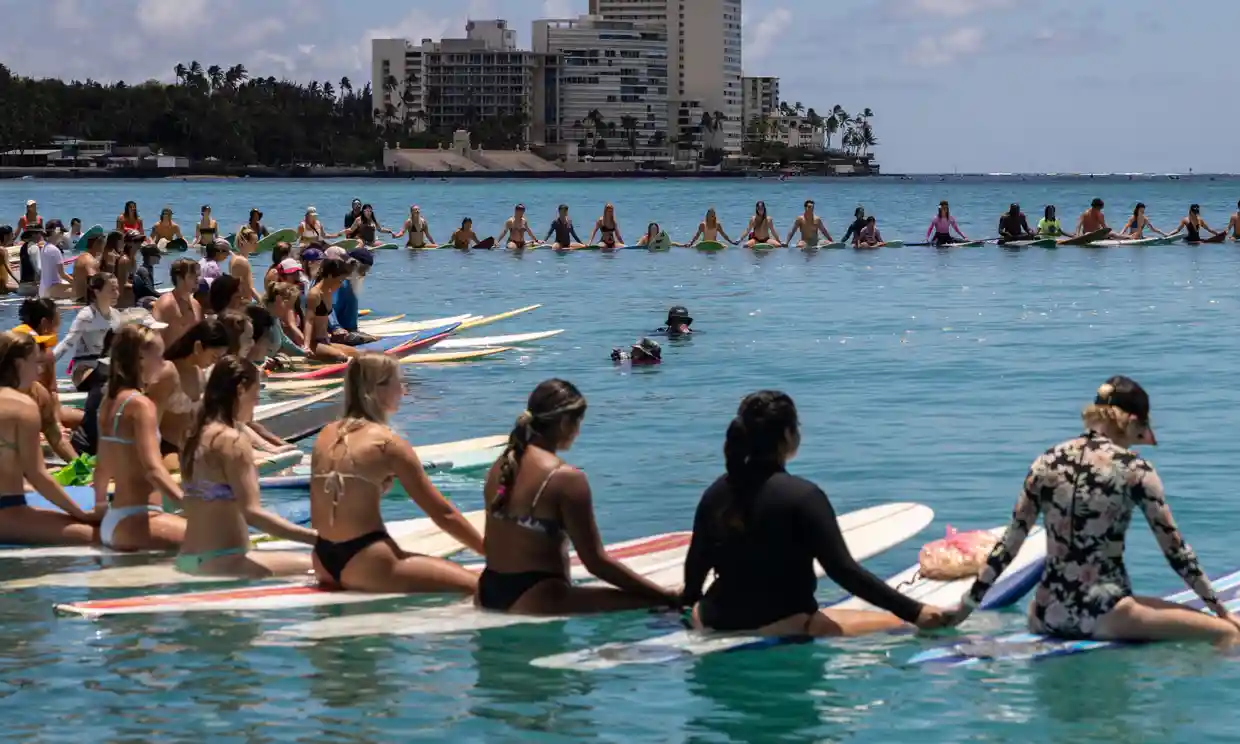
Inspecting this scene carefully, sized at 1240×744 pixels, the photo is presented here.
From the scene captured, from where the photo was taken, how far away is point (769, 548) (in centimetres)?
771

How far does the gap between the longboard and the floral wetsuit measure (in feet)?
3.07

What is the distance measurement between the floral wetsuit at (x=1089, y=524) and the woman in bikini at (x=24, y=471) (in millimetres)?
5370

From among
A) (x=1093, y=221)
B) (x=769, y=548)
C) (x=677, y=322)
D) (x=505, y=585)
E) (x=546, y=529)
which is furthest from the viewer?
(x=1093, y=221)

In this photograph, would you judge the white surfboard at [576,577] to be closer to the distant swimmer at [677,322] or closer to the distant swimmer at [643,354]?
the distant swimmer at [643,354]

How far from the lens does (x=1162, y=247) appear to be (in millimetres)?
46688

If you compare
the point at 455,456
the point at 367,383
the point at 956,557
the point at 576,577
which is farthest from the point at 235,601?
the point at 455,456

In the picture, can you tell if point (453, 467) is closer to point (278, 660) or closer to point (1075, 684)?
point (278, 660)

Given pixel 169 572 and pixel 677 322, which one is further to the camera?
pixel 677 322

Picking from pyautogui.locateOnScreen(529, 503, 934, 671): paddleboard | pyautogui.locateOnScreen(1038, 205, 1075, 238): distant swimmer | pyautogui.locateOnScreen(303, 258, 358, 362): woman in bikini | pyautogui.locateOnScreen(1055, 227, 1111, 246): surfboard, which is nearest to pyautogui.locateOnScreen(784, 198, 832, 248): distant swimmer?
pyautogui.locateOnScreen(1038, 205, 1075, 238): distant swimmer

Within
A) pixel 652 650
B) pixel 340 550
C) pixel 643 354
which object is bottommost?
pixel 652 650

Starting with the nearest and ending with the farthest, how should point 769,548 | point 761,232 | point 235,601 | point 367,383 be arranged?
point 769,548, point 367,383, point 235,601, point 761,232

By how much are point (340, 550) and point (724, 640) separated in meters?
2.11

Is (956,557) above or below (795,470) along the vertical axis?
above

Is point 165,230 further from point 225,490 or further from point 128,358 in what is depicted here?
point 225,490
